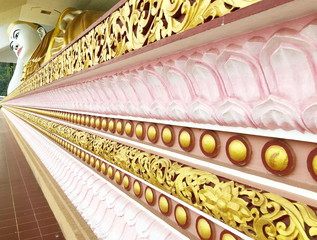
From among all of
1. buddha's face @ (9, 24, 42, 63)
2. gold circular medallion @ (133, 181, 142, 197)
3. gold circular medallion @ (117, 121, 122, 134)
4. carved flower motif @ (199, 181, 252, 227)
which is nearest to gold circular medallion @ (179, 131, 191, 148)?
carved flower motif @ (199, 181, 252, 227)

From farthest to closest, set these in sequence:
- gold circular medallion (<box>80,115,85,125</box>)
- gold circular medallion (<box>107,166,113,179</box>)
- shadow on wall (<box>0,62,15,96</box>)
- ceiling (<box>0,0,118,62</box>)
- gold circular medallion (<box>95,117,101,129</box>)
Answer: shadow on wall (<box>0,62,15,96</box>) → ceiling (<box>0,0,118,62</box>) → gold circular medallion (<box>80,115,85,125</box>) → gold circular medallion (<box>95,117,101,129</box>) → gold circular medallion (<box>107,166,113,179</box>)

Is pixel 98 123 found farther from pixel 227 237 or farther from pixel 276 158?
pixel 276 158

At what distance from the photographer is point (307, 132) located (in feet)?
1.58

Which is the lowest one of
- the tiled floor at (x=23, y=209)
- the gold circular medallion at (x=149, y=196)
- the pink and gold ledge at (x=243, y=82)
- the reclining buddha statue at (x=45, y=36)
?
the tiled floor at (x=23, y=209)

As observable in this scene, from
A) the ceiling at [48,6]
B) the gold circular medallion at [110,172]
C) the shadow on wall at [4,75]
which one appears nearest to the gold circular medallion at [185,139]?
the gold circular medallion at [110,172]

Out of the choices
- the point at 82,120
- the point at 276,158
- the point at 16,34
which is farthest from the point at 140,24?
the point at 16,34

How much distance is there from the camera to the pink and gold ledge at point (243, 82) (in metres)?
0.46

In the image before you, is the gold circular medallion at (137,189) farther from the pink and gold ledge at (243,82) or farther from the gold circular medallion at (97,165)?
the gold circular medallion at (97,165)

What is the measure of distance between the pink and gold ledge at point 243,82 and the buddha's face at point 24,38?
7309 millimetres

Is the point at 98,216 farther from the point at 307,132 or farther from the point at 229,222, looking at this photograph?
the point at 307,132

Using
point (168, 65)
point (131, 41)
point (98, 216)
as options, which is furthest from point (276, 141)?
point (98, 216)

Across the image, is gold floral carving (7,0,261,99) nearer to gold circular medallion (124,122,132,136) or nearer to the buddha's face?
gold circular medallion (124,122,132,136)

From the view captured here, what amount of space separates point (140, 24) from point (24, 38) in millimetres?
7411

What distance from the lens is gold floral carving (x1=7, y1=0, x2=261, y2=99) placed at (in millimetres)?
586
